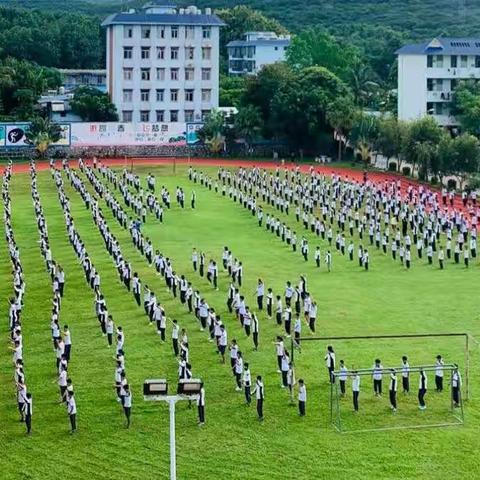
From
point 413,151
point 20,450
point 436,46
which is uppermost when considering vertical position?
point 436,46

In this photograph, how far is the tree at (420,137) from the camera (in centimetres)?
5459

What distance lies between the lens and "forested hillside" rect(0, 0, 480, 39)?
377ft

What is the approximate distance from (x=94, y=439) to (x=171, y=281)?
37.6 feet

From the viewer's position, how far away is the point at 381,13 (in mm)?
122188

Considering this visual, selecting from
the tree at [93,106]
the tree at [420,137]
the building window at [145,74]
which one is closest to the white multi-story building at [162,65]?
the building window at [145,74]

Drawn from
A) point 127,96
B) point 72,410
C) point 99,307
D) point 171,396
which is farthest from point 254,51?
point 171,396

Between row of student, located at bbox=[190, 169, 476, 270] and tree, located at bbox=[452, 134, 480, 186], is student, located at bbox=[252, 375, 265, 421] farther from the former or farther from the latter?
tree, located at bbox=[452, 134, 480, 186]

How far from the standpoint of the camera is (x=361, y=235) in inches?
1561

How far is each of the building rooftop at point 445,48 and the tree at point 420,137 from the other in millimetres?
11204

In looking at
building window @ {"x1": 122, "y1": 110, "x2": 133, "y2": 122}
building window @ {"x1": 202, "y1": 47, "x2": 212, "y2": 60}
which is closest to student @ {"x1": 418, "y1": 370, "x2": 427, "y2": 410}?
building window @ {"x1": 122, "y1": 110, "x2": 133, "y2": 122}

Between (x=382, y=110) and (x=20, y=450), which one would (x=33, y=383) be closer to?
(x=20, y=450)

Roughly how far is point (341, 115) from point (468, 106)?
703 centimetres

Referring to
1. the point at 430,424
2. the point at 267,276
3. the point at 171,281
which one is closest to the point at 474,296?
the point at 267,276

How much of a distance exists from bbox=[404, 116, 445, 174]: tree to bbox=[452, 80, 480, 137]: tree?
6.63m
